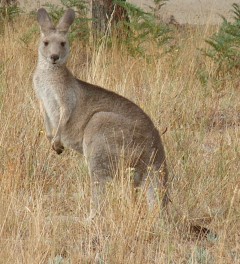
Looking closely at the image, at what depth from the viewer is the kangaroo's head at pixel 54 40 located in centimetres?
596

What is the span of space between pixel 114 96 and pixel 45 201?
87cm

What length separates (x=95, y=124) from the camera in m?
5.46

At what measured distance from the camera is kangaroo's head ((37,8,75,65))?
596 cm

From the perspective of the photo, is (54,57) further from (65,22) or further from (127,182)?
(127,182)

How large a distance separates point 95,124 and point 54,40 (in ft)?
2.87

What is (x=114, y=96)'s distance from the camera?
568 centimetres

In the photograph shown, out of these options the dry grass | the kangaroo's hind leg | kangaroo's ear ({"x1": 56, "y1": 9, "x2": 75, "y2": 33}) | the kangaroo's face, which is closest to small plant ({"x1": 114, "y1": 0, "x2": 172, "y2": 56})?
the dry grass

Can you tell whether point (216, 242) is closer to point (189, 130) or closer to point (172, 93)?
point (189, 130)

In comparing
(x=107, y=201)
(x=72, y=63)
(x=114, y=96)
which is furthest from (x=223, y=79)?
(x=107, y=201)

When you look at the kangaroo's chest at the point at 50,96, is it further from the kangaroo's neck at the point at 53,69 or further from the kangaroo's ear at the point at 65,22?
the kangaroo's ear at the point at 65,22

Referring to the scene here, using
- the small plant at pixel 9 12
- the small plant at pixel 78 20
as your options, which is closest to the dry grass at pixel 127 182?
the small plant at pixel 78 20

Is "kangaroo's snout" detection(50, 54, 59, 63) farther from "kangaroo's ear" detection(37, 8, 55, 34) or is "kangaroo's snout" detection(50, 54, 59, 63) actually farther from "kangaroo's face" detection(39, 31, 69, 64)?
"kangaroo's ear" detection(37, 8, 55, 34)

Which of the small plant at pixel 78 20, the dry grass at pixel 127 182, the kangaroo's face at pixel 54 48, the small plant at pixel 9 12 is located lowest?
the dry grass at pixel 127 182

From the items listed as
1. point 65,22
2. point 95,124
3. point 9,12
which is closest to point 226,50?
point 65,22
